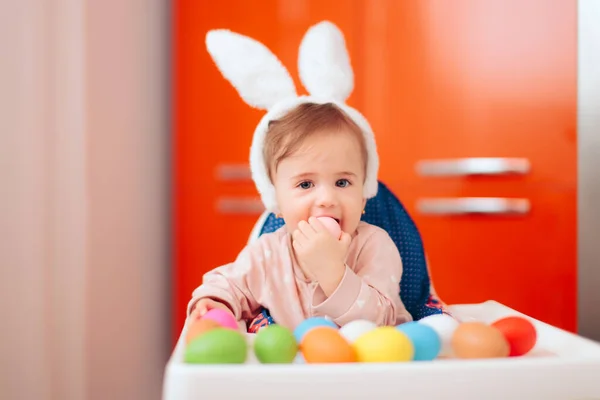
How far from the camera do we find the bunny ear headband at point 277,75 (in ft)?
3.11

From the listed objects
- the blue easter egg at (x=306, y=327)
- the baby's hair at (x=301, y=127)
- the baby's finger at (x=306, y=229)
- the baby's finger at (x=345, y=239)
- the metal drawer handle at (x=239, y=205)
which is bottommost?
the blue easter egg at (x=306, y=327)

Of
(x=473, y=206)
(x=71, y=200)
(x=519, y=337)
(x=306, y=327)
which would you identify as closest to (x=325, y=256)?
(x=306, y=327)

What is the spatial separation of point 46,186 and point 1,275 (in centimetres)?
21

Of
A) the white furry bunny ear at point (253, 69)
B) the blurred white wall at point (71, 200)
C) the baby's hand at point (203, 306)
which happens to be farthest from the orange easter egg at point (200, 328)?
the blurred white wall at point (71, 200)

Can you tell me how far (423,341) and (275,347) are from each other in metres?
0.16

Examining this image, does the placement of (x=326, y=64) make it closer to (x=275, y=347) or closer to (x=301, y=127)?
(x=301, y=127)

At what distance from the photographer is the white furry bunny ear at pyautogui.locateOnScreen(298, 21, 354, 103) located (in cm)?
95

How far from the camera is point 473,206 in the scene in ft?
5.58

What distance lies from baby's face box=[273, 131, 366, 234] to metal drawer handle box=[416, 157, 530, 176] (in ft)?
2.78

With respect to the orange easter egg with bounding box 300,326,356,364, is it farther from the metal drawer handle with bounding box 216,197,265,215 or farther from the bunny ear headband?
the metal drawer handle with bounding box 216,197,265,215

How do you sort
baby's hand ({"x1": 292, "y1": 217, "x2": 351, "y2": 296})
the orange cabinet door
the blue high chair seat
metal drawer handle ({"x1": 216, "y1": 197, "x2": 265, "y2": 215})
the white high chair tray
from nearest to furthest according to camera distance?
the white high chair tray, baby's hand ({"x1": 292, "y1": 217, "x2": 351, "y2": 296}), the blue high chair seat, the orange cabinet door, metal drawer handle ({"x1": 216, "y1": 197, "x2": 265, "y2": 215})

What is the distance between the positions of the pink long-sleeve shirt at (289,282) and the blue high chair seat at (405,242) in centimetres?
6

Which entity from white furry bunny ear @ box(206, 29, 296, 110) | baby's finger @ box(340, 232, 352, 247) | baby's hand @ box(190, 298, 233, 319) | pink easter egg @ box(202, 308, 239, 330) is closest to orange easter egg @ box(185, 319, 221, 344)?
pink easter egg @ box(202, 308, 239, 330)

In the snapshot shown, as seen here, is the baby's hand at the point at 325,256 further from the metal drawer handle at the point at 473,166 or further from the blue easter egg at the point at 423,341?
the metal drawer handle at the point at 473,166
